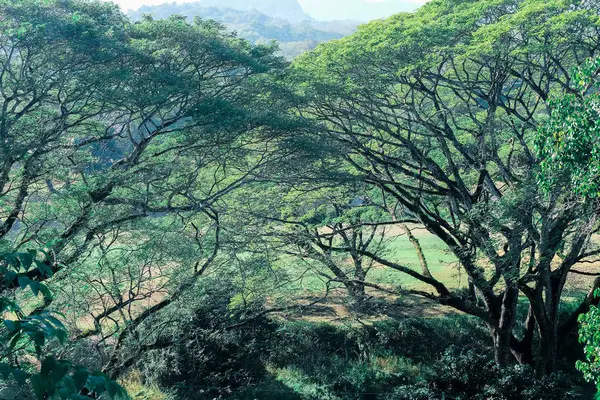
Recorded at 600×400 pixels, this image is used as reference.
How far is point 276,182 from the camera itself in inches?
361

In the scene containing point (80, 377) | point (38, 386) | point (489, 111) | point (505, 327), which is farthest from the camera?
point (505, 327)

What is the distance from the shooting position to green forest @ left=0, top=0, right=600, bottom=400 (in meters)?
7.07

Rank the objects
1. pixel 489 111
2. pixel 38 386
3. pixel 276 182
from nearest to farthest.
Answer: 1. pixel 38 386
2. pixel 489 111
3. pixel 276 182

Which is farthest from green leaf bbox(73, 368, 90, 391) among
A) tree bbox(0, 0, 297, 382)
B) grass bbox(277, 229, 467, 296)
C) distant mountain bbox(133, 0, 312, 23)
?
distant mountain bbox(133, 0, 312, 23)

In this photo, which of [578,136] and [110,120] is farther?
[110,120]

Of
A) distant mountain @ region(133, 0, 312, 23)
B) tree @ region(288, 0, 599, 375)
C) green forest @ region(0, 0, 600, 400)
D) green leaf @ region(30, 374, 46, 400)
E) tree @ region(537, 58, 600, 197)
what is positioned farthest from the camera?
distant mountain @ region(133, 0, 312, 23)

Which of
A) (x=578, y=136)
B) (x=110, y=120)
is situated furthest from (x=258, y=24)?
(x=578, y=136)

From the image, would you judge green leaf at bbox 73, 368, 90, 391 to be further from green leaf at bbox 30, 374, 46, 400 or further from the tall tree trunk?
the tall tree trunk

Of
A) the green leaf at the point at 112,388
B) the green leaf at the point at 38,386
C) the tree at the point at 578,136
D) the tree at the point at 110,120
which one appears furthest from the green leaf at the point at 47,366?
the tree at the point at 110,120

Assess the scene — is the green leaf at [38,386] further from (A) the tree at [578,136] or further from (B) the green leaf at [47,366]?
(A) the tree at [578,136]

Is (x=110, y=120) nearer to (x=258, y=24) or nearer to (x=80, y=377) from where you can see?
(x=80, y=377)

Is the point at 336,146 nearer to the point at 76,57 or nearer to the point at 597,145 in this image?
the point at 76,57

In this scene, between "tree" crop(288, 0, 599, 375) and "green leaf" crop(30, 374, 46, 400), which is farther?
"tree" crop(288, 0, 599, 375)

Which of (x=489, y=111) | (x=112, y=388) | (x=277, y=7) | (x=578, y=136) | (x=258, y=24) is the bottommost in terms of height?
(x=112, y=388)
